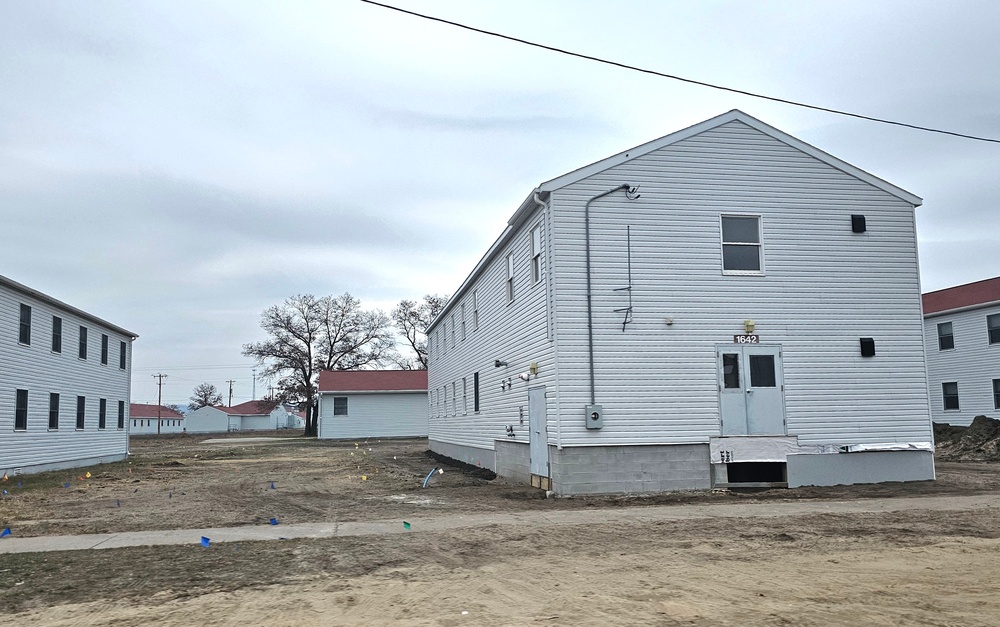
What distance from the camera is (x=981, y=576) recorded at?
745 cm

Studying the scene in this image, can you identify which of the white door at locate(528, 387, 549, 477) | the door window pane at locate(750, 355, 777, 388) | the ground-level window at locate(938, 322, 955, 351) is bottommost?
the white door at locate(528, 387, 549, 477)

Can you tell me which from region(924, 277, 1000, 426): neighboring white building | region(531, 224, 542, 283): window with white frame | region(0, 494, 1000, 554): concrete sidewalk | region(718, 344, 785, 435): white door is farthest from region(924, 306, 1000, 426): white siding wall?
region(531, 224, 542, 283): window with white frame

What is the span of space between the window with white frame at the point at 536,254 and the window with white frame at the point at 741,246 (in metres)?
3.68

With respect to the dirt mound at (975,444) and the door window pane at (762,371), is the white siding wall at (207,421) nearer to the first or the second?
the dirt mound at (975,444)

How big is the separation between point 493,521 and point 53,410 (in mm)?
20365

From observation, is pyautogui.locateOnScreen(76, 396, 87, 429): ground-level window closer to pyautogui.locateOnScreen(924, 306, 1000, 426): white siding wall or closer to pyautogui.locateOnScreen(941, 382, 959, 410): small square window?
pyautogui.locateOnScreen(924, 306, 1000, 426): white siding wall

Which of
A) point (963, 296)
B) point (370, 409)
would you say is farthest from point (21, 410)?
point (963, 296)

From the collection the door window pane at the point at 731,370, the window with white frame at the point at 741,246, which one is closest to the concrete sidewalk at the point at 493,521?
the door window pane at the point at 731,370

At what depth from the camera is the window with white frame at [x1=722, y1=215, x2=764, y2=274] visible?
1573cm

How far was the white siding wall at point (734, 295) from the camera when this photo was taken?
1480cm

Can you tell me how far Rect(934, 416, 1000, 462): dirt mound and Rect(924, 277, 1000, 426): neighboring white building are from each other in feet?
13.2

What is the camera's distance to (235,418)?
10638 cm

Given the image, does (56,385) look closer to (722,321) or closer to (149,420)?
(722,321)

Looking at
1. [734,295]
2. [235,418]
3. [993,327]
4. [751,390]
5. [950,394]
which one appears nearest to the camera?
[751,390]
